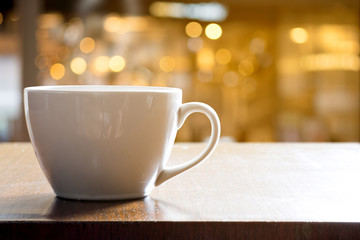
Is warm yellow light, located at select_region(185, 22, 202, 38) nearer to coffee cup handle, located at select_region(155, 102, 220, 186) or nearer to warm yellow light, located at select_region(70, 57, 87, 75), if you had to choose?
warm yellow light, located at select_region(70, 57, 87, 75)

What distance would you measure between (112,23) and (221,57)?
2.44 ft

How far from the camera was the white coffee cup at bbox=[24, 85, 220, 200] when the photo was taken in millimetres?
365

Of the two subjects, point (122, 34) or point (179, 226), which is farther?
point (122, 34)

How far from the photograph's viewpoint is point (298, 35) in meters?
3.72

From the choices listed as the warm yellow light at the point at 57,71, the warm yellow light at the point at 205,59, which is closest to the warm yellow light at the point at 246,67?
the warm yellow light at the point at 205,59

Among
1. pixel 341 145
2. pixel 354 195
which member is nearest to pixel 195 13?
pixel 341 145

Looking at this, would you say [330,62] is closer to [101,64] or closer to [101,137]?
[101,64]

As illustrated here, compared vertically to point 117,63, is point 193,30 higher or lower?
higher

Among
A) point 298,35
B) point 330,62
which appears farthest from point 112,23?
point 330,62

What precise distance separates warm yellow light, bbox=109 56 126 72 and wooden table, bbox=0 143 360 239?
2994 mm

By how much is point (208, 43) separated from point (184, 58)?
19 centimetres

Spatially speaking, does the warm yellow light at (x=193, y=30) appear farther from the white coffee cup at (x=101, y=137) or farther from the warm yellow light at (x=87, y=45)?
the white coffee cup at (x=101, y=137)

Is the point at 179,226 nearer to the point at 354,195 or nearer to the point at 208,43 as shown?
the point at 354,195

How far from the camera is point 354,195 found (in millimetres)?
395
